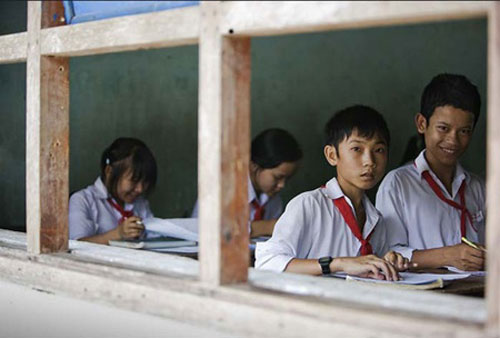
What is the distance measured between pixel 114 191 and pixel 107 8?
Result: 261 centimetres

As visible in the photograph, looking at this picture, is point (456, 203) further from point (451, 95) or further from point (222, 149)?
point (222, 149)

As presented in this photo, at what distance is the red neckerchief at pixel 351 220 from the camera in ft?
10.1

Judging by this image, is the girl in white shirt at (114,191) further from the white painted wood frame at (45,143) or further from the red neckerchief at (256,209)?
the white painted wood frame at (45,143)

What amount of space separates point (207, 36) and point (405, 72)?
5.12m

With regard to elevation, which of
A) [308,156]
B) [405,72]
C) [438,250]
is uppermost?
[405,72]

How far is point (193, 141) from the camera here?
6641mm

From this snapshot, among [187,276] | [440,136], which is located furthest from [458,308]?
[440,136]

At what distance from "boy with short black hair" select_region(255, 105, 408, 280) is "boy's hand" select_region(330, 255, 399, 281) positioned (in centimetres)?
26

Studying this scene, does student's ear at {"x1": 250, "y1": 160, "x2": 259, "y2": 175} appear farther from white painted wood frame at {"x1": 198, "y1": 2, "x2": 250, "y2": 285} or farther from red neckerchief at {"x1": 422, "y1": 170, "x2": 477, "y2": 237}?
white painted wood frame at {"x1": 198, "y1": 2, "x2": 250, "y2": 285}

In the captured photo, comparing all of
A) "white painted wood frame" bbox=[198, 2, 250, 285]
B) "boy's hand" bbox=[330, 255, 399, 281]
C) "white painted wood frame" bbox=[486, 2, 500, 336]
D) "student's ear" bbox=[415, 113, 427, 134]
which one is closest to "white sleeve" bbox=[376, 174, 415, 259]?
"student's ear" bbox=[415, 113, 427, 134]

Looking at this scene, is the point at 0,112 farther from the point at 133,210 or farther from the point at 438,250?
the point at 438,250

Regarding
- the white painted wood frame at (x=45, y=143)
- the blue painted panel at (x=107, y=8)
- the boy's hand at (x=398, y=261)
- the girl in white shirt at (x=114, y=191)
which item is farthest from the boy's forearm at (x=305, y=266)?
the girl in white shirt at (x=114, y=191)

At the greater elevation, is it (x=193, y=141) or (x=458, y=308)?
(x=193, y=141)

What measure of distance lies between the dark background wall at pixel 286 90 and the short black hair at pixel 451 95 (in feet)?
9.40
